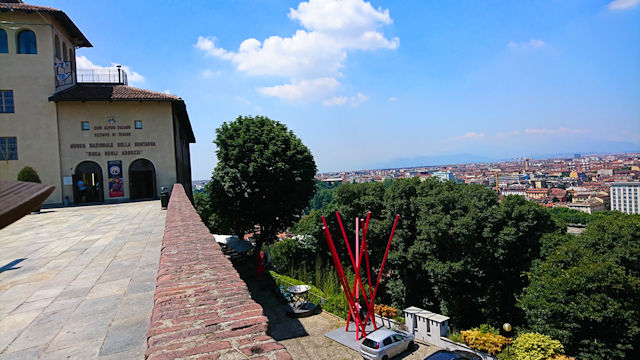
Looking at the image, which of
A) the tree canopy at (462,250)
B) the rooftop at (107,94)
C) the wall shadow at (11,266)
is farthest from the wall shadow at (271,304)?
the rooftop at (107,94)

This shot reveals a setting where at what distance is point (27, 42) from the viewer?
71.6 ft

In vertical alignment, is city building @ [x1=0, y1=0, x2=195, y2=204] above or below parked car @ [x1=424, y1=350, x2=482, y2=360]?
above

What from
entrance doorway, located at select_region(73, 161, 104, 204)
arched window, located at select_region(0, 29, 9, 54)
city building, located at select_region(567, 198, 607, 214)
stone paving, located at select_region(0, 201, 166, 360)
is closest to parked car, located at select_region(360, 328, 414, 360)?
stone paving, located at select_region(0, 201, 166, 360)

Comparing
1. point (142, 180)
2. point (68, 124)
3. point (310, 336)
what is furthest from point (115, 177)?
point (310, 336)

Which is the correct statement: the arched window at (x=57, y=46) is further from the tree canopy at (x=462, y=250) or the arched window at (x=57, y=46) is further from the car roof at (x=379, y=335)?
the car roof at (x=379, y=335)

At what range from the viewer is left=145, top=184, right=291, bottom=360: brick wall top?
253 cm

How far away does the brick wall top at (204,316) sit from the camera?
253 centimetres

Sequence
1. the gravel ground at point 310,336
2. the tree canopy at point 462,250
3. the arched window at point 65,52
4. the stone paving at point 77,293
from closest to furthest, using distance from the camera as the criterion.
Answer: the stone paving at point 77,293 < the gravel ground at point 310,336 < the tree canopy at point 462,250 < the arched window at point 65,52

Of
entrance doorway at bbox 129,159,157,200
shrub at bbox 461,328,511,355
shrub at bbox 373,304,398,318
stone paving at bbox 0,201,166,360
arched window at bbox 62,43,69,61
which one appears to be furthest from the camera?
arched window at bbox 62,43,69,61

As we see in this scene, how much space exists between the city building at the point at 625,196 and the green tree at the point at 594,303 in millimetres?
112740

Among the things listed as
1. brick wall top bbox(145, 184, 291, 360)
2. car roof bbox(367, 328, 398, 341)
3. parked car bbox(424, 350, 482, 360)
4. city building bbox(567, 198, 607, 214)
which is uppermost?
brick wall top bbox(145, 184, 291, 360)

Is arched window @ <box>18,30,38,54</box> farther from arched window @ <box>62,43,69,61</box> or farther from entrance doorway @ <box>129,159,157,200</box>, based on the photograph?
entrance doorway @ <box>129,159,157,200</box>

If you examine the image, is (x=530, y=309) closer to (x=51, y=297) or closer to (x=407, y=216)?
(x=407, y=216)

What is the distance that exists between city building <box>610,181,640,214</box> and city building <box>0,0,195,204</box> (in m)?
124
